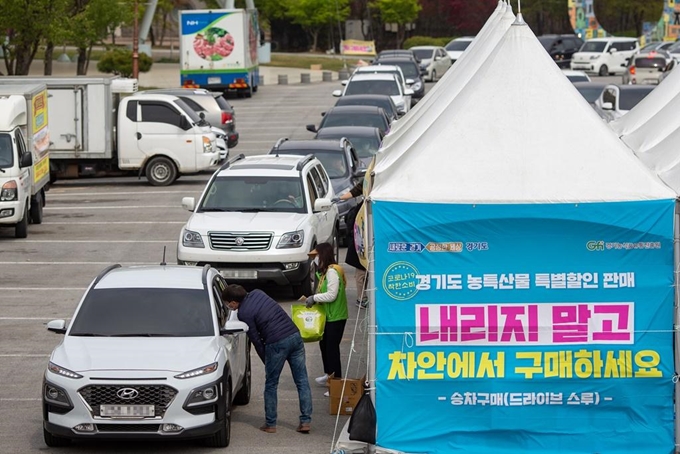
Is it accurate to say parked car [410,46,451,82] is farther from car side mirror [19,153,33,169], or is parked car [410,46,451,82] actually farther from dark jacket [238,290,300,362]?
dark jacket [238,290,300,362]

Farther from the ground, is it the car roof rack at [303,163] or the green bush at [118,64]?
the car roof rack at [303,163]

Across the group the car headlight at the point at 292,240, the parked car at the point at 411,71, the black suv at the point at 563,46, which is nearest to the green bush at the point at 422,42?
the black suv at the point at 563,46

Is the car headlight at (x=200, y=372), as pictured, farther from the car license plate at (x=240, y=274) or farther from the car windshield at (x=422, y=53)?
the car windshield at (x=422, y=53)

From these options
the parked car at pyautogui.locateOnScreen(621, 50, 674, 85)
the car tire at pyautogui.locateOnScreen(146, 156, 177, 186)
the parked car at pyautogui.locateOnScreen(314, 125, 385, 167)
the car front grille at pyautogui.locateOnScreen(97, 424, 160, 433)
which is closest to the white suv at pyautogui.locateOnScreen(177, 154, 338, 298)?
the parked car at pyautogui.locateOnScreen(314, 125, 385, 167)

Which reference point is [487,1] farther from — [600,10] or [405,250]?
[405,250]

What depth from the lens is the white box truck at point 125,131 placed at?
30.4 m

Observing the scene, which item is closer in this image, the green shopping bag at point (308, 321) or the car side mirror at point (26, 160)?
the green shopping bag at point (308, 321)

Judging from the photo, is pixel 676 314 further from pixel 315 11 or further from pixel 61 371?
pixel 315 11

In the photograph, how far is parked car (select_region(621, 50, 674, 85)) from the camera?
51219mm

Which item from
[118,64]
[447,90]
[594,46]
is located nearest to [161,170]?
[447,90]

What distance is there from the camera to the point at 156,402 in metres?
10.9

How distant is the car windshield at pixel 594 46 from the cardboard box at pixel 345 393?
51.5 metres

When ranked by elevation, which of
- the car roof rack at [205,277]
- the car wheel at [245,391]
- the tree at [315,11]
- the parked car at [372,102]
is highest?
the tree at [315,11]

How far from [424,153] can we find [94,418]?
3.55 m
